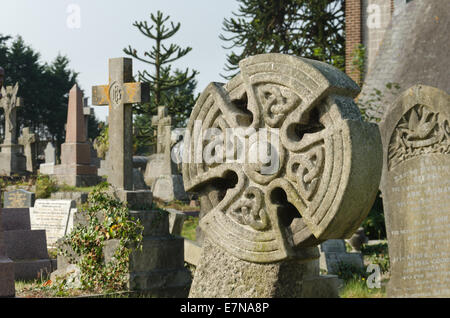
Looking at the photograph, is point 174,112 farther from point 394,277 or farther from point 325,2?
point 394,277

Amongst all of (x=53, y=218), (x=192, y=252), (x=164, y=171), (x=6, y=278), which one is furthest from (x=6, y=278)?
(x=164, y=171)

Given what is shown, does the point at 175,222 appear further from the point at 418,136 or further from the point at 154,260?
the point at 418,136

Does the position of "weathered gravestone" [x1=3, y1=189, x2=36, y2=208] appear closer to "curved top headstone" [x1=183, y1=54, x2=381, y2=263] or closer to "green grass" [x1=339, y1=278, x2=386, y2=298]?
"green grass" [x1=339, y1=278, x2=386, y2=298]

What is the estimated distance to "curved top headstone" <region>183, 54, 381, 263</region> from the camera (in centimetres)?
478

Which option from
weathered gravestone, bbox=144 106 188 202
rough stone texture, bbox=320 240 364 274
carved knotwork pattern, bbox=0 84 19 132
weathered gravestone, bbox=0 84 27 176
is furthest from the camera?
carved knotwork pattern, bbox=0 84 19 132

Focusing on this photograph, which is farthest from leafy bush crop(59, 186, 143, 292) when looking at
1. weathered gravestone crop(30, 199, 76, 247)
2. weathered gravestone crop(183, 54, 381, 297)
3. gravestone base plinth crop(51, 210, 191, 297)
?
weathered gravestone crop(30, 199, 76, 247)

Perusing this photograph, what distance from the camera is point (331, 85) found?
4809 millimetres

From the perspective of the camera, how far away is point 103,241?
24.1 feet

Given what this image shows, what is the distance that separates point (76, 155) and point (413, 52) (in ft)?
32.1

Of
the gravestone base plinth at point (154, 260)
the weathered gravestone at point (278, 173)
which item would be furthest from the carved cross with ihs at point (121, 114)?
the weathered gravestone at point (278, 173)

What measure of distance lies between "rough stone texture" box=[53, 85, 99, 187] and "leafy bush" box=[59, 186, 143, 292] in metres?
11.1

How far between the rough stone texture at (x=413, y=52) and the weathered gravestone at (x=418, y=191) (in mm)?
5631

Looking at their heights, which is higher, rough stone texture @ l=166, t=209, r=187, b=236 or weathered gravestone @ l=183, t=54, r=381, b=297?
weathered gravestone @ l=183, t=54, r=381, b=297

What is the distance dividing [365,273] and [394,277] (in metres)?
1.87
